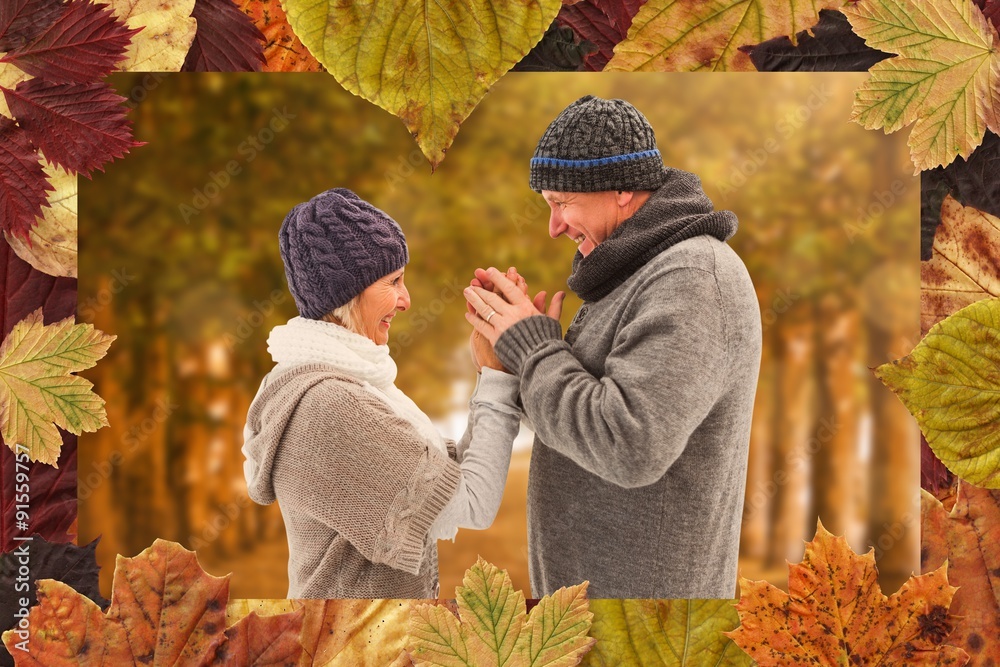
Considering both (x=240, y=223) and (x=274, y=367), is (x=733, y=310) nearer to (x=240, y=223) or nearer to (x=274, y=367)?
(x=274, y=367)

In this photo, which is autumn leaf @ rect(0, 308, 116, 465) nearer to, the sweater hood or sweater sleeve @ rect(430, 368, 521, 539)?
the sweater hood

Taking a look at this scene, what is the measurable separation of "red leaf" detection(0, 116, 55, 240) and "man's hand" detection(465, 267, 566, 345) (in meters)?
0.92

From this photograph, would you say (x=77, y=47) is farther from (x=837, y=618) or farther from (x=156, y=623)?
(x=837, y=618)

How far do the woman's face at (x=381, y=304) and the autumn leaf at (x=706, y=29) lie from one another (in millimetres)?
677

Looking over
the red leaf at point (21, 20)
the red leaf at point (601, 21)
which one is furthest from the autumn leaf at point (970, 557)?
the red leaf at point (21, 20)

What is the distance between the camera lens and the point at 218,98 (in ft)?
5.81

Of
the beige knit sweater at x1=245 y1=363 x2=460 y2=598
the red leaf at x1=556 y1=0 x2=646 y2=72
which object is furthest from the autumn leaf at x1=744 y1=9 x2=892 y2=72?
the beige knit sweater at x1=245 y1=363 x2=460 y2=598

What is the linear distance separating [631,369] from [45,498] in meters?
1.24

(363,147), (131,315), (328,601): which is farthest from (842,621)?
(131,315)

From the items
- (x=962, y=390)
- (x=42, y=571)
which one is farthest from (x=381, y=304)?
(x=962, y=390)

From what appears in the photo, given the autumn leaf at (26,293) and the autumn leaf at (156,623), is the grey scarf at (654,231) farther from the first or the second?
the autumn leaf at (26,293)

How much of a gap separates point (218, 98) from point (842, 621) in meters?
1.69

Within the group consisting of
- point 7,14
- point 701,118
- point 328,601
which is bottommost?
point 328,601

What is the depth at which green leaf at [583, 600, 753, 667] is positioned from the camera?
1641mm
